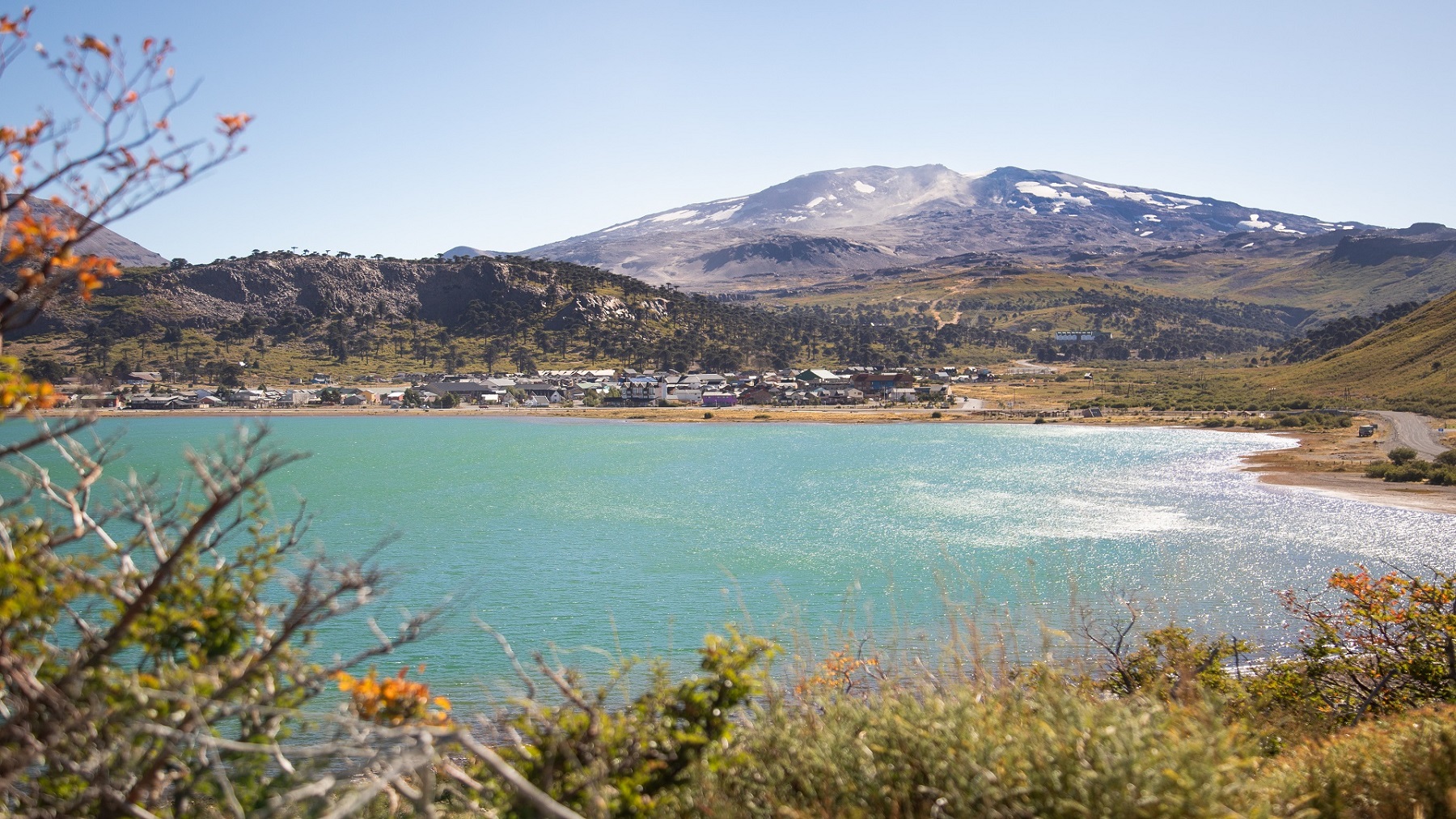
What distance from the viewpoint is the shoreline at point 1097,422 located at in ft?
114

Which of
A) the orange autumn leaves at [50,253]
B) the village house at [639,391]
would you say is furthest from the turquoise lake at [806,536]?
the village house at [639,391]

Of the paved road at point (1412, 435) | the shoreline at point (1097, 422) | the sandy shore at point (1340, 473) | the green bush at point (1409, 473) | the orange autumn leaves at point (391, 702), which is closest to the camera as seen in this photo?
the orange autumn leaves at point (391, 702)

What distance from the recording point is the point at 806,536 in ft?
94.5

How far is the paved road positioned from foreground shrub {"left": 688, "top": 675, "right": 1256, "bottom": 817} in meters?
45.8

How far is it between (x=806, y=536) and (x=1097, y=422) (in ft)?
162

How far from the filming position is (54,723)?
3.46 metres

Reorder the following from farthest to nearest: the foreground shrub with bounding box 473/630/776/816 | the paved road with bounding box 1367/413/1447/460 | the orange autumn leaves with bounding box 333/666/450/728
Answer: the paved road with bounding box 1367/413/1447/460 < the orange autumn leaves with bounding box 333/666/450/728 < the foreground shrub with bounding box 473/630/776/816

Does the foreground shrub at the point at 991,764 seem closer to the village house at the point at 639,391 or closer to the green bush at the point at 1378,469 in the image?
the green bush at the point at 1378,469

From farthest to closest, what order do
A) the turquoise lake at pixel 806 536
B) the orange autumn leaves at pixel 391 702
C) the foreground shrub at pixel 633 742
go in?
the turquoise lake at pixel 806 536
the orange autumn leaves at pixel 391 702
the foreground shrub at pixel 633 742

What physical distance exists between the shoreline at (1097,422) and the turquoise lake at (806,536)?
2.00m

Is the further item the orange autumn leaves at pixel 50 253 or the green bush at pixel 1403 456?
the green bush at pixel 1403 456

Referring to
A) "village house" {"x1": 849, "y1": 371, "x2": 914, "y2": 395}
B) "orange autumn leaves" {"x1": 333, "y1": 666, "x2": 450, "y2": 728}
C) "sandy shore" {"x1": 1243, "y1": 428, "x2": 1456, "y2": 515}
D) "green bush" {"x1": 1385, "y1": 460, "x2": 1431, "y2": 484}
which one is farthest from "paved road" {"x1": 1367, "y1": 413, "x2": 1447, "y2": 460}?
"orange autumn leaves" {"x1": 333, "y1": 666, "x2": 450, "y2": 728}

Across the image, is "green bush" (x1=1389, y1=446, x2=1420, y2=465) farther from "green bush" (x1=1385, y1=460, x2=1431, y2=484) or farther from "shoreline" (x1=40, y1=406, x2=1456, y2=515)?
"shoreline" (x1=40, y1=406, x2=1456, y2=515)

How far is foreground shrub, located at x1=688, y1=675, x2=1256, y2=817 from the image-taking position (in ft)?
11.8
